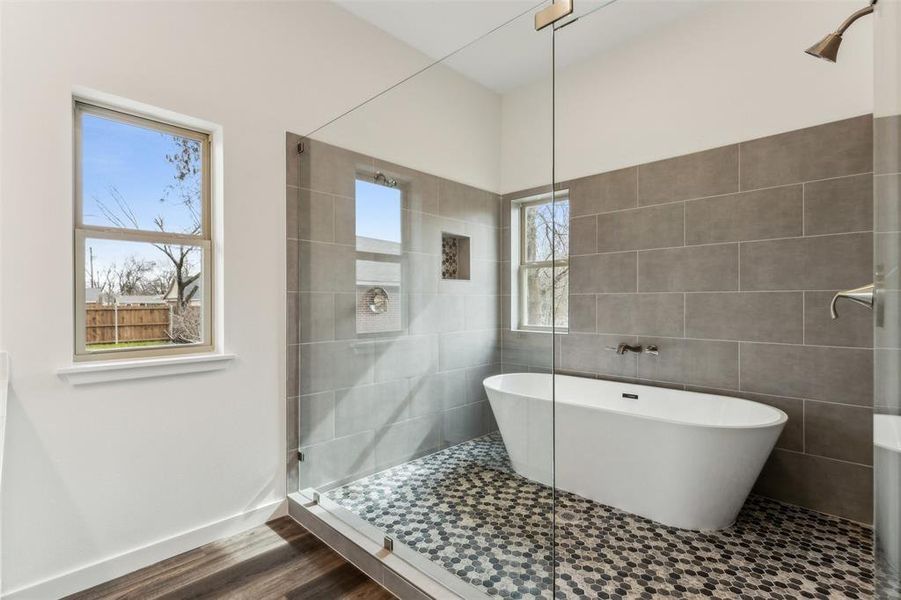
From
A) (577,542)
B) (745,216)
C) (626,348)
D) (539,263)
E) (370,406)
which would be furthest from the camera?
(626,348)

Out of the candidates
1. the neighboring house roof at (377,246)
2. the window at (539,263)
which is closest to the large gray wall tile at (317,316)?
the neighboring house roof at (377,246)

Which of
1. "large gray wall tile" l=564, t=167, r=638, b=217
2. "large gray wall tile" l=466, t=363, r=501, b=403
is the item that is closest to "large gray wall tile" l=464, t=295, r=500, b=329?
"large gray wall tile" l=466, t=363, r=501, b=403

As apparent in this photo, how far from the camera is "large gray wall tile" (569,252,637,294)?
10.3 ft

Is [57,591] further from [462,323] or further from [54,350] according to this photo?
[462,323]

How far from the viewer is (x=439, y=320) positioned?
6.24 ft

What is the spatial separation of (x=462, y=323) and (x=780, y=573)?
1728 mm

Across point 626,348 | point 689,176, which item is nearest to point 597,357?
point 626,348

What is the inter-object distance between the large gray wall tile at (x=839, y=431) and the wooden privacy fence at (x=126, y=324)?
3396 millimetres

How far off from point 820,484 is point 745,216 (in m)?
1.52

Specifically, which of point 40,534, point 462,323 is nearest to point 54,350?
point 40,534

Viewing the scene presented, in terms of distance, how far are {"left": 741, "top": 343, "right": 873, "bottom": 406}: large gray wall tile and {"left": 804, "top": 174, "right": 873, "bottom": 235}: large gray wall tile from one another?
64 cm

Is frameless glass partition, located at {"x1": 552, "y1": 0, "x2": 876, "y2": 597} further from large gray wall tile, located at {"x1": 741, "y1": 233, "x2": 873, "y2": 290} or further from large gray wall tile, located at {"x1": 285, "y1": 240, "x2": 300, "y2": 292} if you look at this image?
large gray wall tile, located at {"x1": 285, "y1": 240, "x2": 300, "y2": 292}

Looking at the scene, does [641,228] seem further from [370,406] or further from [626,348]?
[370,406]

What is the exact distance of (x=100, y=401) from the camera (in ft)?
6.37
